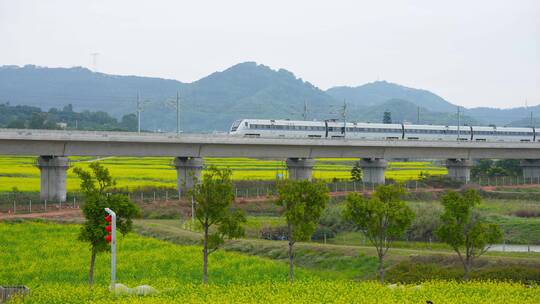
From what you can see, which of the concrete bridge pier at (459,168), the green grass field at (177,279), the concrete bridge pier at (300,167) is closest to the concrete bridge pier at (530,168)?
the concrete bridge pier at (459,168)

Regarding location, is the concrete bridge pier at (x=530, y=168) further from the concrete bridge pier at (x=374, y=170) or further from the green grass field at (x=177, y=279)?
the green grass field at (x=177, y=279)

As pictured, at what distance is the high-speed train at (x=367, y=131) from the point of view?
94.7 metres

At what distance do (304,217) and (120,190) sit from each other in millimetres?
39092

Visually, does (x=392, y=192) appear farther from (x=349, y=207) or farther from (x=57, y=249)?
(x=57, y=249)

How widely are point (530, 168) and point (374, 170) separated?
29.9 metres

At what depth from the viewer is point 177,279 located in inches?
1570

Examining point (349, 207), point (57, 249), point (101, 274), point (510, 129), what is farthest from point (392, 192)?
point (510, 129)

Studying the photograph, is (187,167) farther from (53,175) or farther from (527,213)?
(527,213)

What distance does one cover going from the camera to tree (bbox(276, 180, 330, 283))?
1629 inches

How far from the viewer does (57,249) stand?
47.1 meters

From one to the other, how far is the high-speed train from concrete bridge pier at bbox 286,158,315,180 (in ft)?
9.71

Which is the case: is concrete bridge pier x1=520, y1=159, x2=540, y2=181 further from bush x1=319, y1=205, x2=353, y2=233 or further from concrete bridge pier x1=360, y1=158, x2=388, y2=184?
bush x1=319, y1=205, x2=353, y2=233

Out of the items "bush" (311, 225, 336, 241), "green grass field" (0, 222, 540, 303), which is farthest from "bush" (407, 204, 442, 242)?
"green grass field" (0, 222, 540, 303)

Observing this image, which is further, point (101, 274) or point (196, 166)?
point (196, 166)
